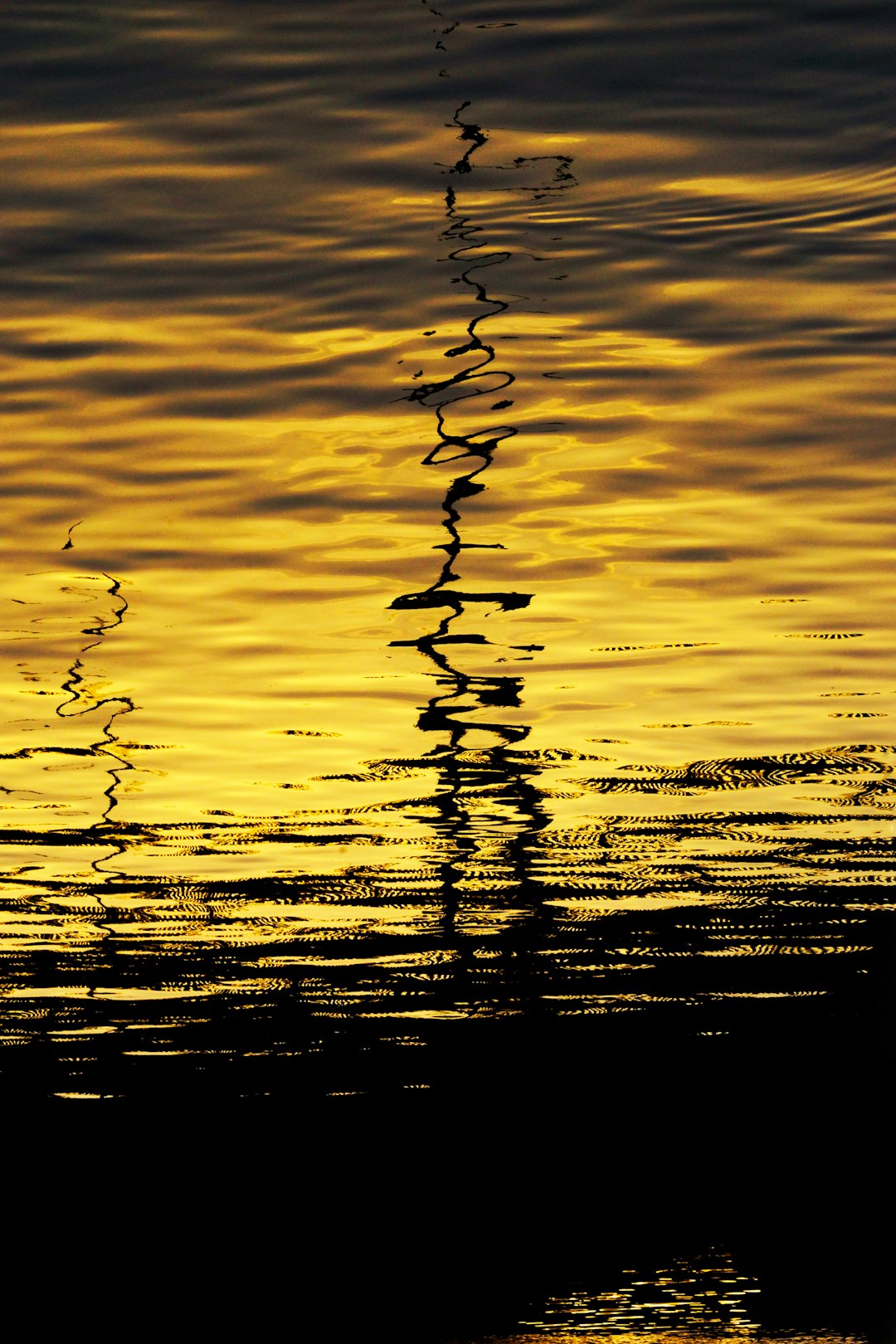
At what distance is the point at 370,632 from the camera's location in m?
8.10

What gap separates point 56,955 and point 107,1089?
12.7ft

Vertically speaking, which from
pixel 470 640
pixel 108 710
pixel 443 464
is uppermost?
pixel 443 464

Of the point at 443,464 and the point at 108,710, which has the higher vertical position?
the point at 443,464

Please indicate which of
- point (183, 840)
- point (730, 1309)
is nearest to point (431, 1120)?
point (730, 1309)

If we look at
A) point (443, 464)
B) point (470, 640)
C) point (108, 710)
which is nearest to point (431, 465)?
point (443, 464)

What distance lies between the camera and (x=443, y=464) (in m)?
7.92

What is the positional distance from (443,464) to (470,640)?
0.81m

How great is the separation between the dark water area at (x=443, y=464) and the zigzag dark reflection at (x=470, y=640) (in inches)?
0.8

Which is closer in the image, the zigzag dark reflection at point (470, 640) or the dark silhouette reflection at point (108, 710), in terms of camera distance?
the zigzag dark reflection at point (470, 640)

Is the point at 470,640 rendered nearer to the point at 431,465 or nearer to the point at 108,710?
the point at 431,465

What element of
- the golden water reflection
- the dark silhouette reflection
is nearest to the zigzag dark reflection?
the golden water reflection

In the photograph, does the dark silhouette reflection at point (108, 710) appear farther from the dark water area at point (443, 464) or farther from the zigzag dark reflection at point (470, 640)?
the zigzag dark reflection at point (470, 640)

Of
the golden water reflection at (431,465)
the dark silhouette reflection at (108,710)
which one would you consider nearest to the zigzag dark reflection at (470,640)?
the golden water reflection at (431,465)

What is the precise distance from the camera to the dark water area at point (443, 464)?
26.1 ft
